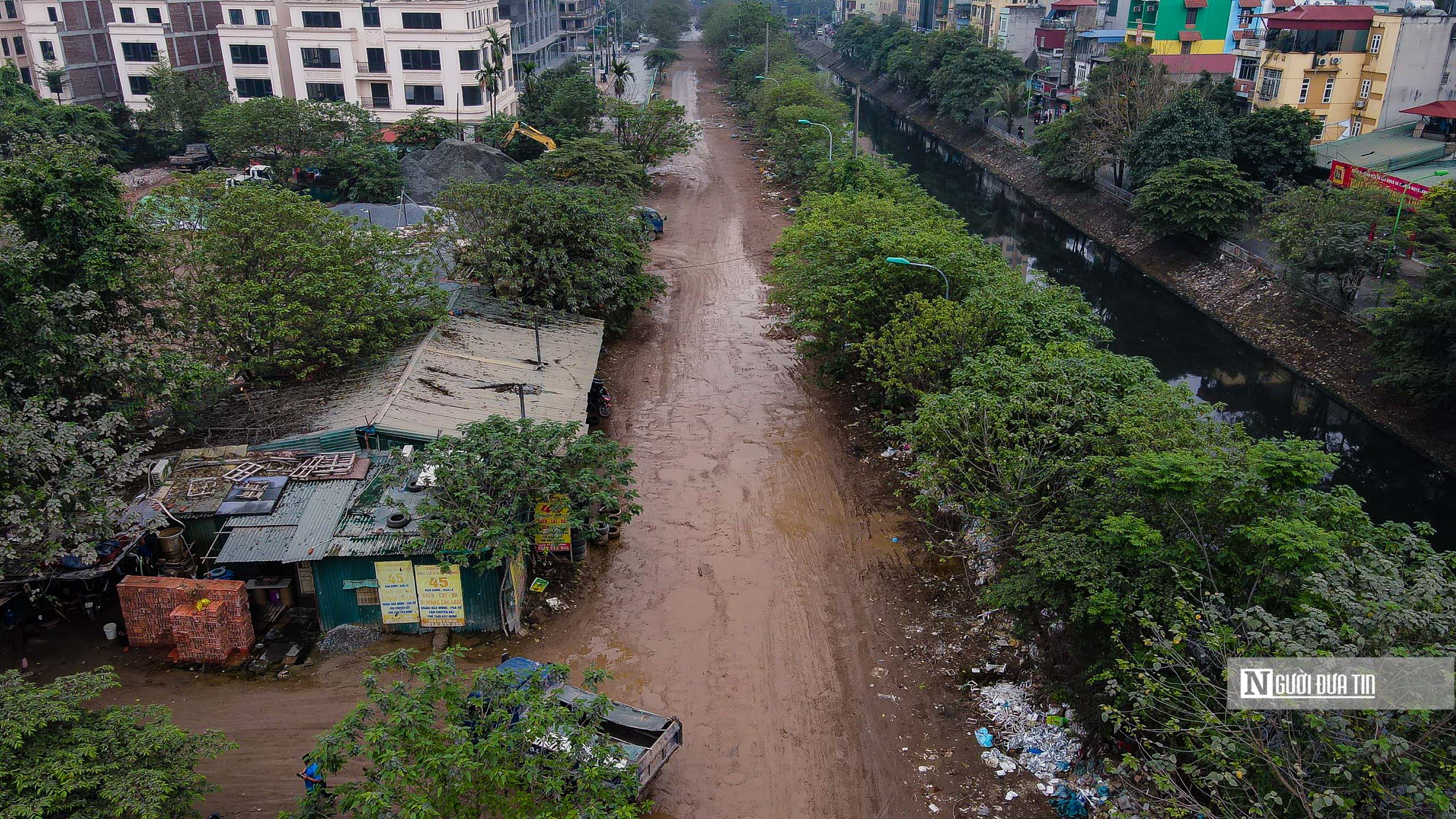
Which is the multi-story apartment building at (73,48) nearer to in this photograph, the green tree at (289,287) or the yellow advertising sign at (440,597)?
the green tree at (289,287)

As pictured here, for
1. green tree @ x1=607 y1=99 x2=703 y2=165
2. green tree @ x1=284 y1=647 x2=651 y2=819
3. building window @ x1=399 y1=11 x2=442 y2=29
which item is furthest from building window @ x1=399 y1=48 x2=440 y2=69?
green tree @ x1=284 y1=647 x2=651 y2=819

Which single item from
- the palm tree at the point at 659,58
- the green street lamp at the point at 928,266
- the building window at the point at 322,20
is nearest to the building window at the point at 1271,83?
the green street lamp at the point at 928,266

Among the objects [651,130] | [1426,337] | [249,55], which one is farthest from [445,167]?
[1426,337]

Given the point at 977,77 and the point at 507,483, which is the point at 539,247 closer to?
the point at 507,483

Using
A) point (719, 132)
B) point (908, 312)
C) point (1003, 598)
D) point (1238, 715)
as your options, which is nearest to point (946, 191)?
point (719, 132)

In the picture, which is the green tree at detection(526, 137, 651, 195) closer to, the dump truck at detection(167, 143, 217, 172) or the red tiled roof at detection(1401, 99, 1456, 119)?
the dump truck at detection(167, 143, 217, 172)

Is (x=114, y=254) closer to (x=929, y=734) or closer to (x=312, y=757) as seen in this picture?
(x=312, y=757)

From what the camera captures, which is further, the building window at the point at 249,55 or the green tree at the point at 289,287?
A: the building window at the point at 249,55
